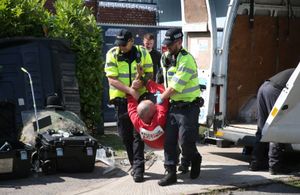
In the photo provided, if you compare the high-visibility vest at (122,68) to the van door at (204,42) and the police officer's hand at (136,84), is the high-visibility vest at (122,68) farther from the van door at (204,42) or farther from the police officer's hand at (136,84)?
the van door at (204,42)

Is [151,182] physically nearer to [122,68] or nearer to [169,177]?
[169,177]

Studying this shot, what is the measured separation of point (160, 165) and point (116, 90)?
133 cm

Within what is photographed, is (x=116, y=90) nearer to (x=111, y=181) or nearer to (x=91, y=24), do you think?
(x=111, y=181)

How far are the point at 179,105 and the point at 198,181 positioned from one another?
991 millimetres

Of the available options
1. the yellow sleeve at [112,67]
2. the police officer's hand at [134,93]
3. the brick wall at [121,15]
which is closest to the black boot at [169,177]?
the police officer's hand at [134,93]

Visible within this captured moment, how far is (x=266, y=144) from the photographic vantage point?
7.45 m

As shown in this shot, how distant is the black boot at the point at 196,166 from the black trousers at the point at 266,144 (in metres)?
0.93

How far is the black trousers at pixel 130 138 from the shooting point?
6859mm

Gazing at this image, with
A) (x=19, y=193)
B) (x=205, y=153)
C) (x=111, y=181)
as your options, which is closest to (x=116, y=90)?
(x=111, y=181)

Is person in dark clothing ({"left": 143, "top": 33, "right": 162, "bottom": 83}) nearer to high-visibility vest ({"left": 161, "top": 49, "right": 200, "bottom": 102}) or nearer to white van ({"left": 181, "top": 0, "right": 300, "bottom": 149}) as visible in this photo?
white van ({"left": 181, "top": 0, "right": 300, "bottom": 149})

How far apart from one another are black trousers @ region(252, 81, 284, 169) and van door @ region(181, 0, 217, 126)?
98cm

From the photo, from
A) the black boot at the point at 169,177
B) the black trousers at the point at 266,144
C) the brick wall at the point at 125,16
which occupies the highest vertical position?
the brick wall at the point at 125,16

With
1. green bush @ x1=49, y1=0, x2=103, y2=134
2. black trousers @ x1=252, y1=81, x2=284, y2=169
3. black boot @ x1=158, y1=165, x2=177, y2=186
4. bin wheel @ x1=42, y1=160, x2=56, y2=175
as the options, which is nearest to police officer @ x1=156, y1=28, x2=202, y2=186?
black boot @ x1=158, y1=165, x2=177, y2=186

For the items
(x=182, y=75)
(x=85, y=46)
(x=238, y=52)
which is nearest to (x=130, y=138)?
(x=182, y=75)
